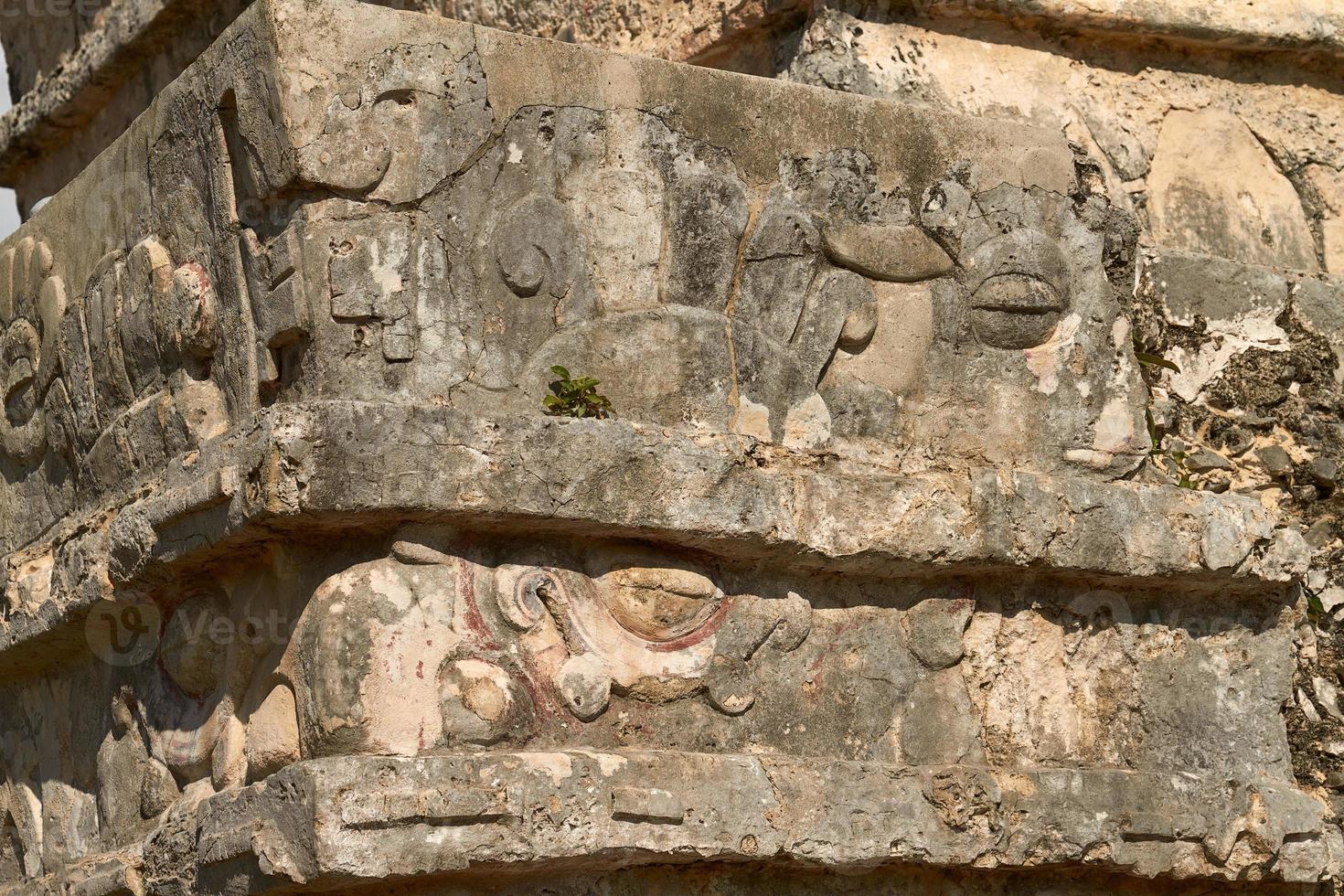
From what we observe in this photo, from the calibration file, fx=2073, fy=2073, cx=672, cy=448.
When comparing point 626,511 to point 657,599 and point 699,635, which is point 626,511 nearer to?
point 657,599

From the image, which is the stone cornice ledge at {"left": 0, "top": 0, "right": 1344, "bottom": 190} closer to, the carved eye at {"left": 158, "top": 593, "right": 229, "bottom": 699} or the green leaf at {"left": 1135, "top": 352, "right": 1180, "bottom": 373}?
the green leaf at {"left": 1135, "top": 352, "right": 1180, "bottom": 373}

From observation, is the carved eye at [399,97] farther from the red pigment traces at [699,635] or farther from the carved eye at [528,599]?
the red pigment traces at [699,635]

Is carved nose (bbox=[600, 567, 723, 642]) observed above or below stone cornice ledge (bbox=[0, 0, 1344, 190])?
below

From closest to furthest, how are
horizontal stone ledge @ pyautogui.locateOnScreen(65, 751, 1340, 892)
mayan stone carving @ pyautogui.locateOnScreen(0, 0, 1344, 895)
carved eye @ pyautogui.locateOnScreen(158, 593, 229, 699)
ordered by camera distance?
horizontal stone ledge @ pyautogui.locateOnScreen(65, 751, 1340, 892)
mayan stone carving @ pyautogui.locateOnScreen(0, 0, 1344, 895)
carved eye @ pyautogui.locateOnScreen(158, 593, 229, 699)

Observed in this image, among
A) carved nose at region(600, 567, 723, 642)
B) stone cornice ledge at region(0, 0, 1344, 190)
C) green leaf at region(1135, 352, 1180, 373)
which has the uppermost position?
stone cornice ledge at region(0, 0, 1344, 190)

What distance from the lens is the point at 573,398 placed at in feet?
12.3

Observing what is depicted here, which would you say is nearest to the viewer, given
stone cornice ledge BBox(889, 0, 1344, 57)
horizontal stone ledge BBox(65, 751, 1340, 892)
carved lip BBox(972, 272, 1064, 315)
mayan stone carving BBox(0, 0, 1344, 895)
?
horizontal stone ledge BBox(65, 751, 1340, 892)

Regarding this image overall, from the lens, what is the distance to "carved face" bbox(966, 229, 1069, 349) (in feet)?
13.8

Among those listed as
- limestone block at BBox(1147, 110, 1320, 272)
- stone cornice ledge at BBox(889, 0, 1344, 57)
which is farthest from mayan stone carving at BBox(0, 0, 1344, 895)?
stone cornice ledge at BBox(889, 0, 1344, 57)

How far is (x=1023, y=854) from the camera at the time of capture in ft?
12.8

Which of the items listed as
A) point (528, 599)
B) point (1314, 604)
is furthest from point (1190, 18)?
point (528, 599)

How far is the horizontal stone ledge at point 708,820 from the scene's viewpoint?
3.40 metres

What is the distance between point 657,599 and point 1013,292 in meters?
1.03

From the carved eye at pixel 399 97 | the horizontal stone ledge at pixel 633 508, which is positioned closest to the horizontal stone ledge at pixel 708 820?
the horizontal stone ledge at pixel 633 508
